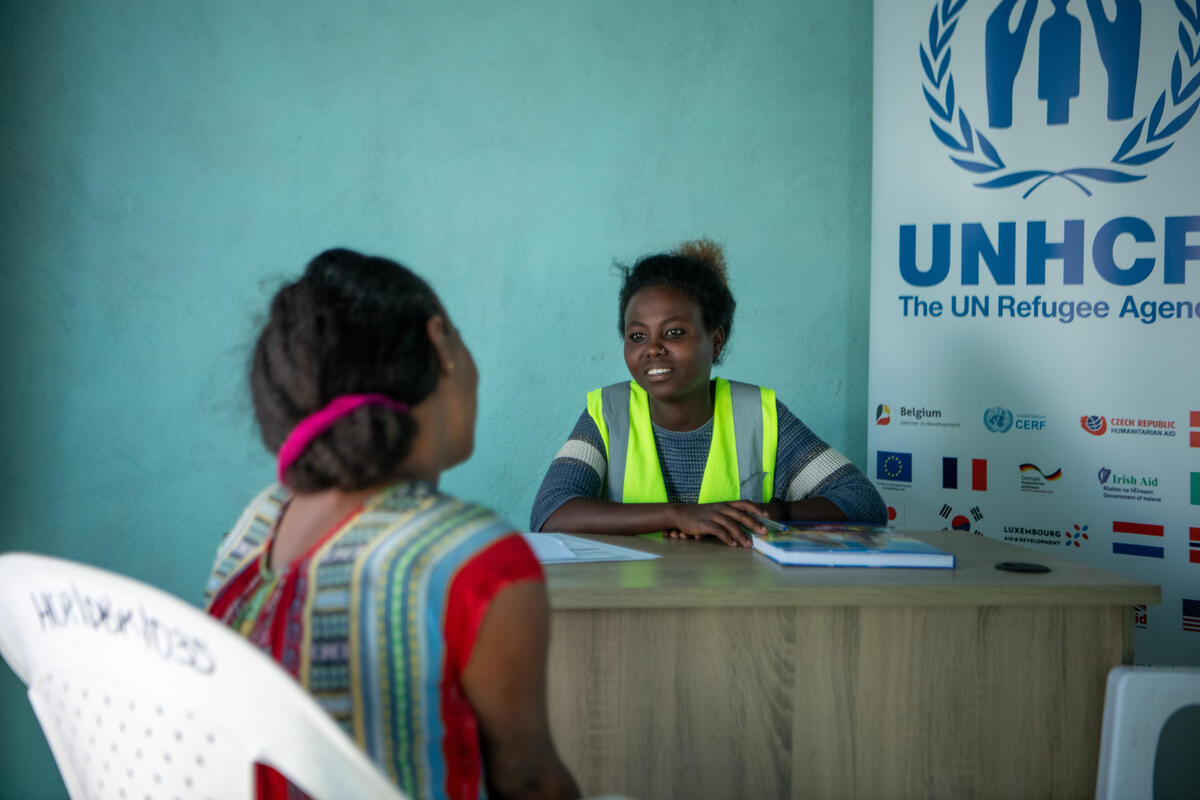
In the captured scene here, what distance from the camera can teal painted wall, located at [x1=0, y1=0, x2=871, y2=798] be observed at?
9.81ft

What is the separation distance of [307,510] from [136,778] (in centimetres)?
32

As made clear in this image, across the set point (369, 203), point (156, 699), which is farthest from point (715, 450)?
point (156, 699)

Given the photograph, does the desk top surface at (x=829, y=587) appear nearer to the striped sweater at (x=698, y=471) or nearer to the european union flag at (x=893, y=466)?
the striped sweater at (x=698, y=471)

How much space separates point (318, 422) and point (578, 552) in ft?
3.23

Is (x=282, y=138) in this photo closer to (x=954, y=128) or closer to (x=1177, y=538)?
(x=954, y=128)

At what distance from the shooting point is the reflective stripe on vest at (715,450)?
254 cm

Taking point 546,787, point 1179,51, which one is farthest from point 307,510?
point 1179,51

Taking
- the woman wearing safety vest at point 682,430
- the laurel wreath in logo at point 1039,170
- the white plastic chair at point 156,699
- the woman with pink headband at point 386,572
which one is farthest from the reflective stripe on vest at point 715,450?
the white plastic chair at point 156,699

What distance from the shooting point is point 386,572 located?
0.90 meters

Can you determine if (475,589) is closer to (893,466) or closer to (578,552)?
(578,552)

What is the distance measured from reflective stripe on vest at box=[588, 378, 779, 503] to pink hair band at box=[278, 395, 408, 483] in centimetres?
160

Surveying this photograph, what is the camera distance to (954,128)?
287 centimetres

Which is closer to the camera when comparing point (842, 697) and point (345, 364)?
point (345, 364)

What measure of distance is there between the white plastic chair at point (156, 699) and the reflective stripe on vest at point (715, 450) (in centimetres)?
175
